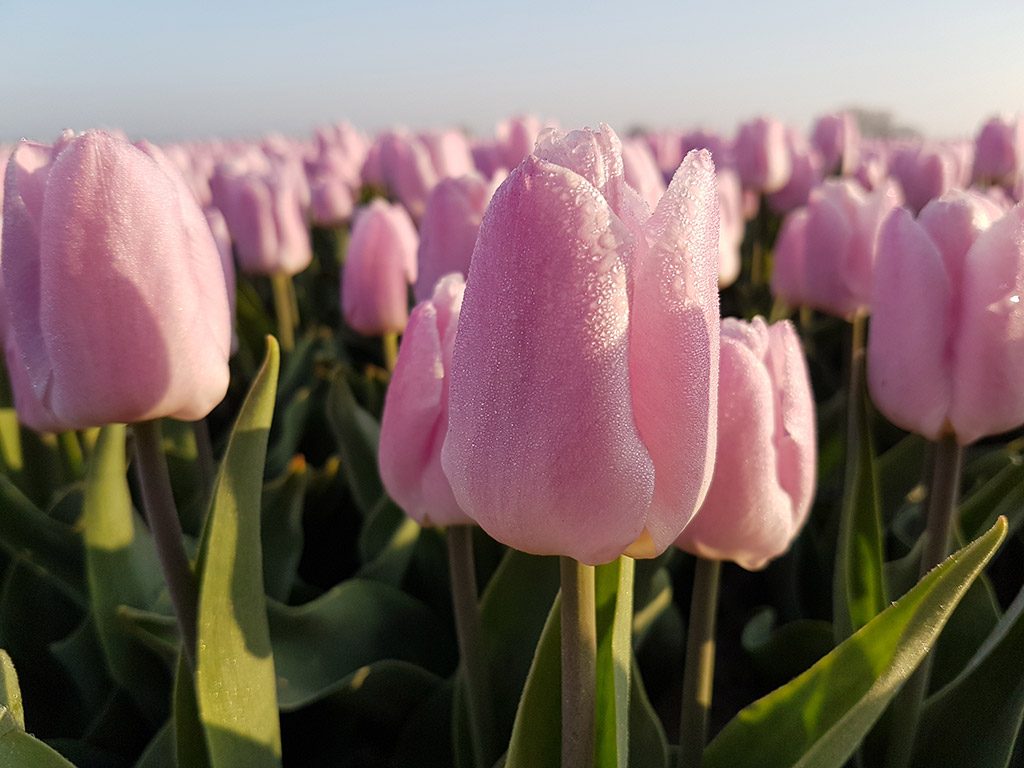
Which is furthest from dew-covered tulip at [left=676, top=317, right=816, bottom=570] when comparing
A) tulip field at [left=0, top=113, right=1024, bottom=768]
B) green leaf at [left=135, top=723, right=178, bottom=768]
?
green leaf at [left=135, top=723, right=178, bottom=768]

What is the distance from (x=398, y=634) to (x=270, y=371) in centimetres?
43

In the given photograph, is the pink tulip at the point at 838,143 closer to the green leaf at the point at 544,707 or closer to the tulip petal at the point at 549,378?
the green leaf at the point at 544,707

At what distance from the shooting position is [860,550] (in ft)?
2.39

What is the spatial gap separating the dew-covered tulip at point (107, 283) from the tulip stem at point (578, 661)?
0.95 feet

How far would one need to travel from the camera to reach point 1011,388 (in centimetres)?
63

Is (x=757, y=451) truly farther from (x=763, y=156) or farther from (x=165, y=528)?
(x=763, y=156)

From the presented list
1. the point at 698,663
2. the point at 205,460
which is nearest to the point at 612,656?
the point at 698,663

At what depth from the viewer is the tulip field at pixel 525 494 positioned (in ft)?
1.22

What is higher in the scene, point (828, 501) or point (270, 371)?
point (270, 371)

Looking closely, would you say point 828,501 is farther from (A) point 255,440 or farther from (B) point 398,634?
(A) point 255,440

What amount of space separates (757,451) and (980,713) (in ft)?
1.19

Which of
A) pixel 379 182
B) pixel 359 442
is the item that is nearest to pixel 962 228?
pixel 359 442

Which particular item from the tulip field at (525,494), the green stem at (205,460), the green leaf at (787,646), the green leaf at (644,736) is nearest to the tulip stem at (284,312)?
the tulip field at (525,494)

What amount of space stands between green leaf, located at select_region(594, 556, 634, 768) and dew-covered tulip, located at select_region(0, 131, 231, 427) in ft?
0.96
